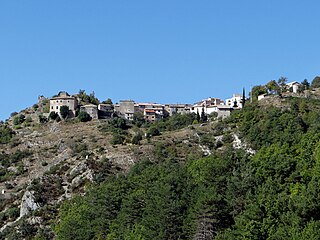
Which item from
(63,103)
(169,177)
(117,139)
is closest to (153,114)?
(63,103)

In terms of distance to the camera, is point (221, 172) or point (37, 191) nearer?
point (221, 172)

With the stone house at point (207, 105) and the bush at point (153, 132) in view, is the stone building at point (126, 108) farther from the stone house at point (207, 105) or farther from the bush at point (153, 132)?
the bush at point (153, 132)

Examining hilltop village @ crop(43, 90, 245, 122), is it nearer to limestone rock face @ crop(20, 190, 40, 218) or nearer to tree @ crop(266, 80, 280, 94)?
tree @ crop(266, 80, 280, 94)

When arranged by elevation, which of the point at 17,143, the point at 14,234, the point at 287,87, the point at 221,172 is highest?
the point at 287,87

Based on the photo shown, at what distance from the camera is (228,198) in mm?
67938

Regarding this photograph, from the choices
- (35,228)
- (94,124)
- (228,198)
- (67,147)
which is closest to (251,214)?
(228,198)

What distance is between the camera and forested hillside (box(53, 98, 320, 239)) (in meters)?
57.8

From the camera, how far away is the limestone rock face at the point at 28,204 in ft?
342

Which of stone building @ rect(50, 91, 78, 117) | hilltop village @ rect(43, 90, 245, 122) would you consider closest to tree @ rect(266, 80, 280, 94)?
hilltop village @ rect(43, 90, 245, 122)

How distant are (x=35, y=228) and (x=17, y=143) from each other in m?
41.0

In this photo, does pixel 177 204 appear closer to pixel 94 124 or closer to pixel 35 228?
pixel 35 228

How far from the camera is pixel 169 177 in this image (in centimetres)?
7438

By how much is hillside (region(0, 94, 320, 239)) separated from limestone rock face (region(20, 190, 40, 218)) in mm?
163

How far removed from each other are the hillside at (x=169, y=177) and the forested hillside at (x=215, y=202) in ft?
0.35
